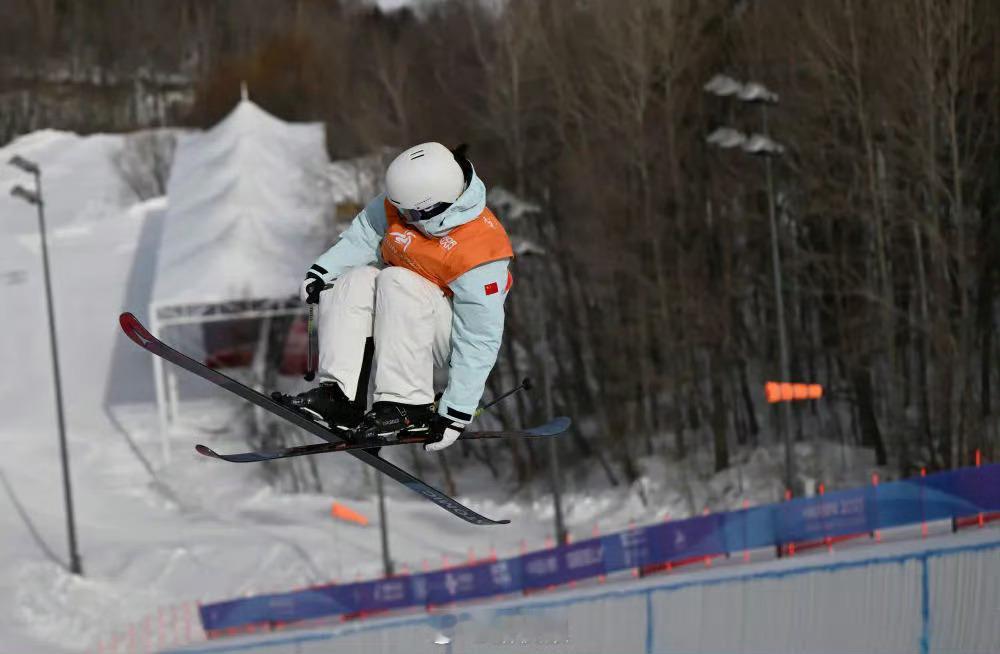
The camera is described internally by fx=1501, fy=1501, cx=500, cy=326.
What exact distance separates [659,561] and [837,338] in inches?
586

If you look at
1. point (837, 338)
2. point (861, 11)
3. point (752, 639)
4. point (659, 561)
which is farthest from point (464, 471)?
point (752, 639)

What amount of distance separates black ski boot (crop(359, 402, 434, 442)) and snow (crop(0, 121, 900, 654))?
23342 mm

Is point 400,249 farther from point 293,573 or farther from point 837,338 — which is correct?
point 837,338

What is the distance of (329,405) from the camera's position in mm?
5672

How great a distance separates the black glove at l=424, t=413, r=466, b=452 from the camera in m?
5.58

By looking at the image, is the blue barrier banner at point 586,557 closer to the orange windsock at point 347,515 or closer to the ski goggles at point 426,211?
the orange windsock at point 347,515

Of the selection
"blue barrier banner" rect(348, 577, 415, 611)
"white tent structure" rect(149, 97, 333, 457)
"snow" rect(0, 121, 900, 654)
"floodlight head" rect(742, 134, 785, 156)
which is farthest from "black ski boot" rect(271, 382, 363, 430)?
"white tent structure" rect(149, 97, 333, 457)

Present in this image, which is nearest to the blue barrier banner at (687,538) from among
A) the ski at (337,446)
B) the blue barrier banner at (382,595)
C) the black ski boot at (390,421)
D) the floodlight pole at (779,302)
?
the floodlight pole at (779,302)

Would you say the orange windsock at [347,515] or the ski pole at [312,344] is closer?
the ski pole at [312,344]

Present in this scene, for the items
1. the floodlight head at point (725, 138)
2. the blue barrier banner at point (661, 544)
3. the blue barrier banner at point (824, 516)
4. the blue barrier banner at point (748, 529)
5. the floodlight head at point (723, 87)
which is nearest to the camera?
the blue barrier banner at point (661, 544)

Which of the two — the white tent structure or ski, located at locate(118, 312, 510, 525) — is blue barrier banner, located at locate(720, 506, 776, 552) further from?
the white tent structure

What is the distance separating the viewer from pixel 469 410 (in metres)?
5.57

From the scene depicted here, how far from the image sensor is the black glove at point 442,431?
558 centimetres

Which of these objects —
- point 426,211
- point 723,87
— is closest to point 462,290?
point 426,211
